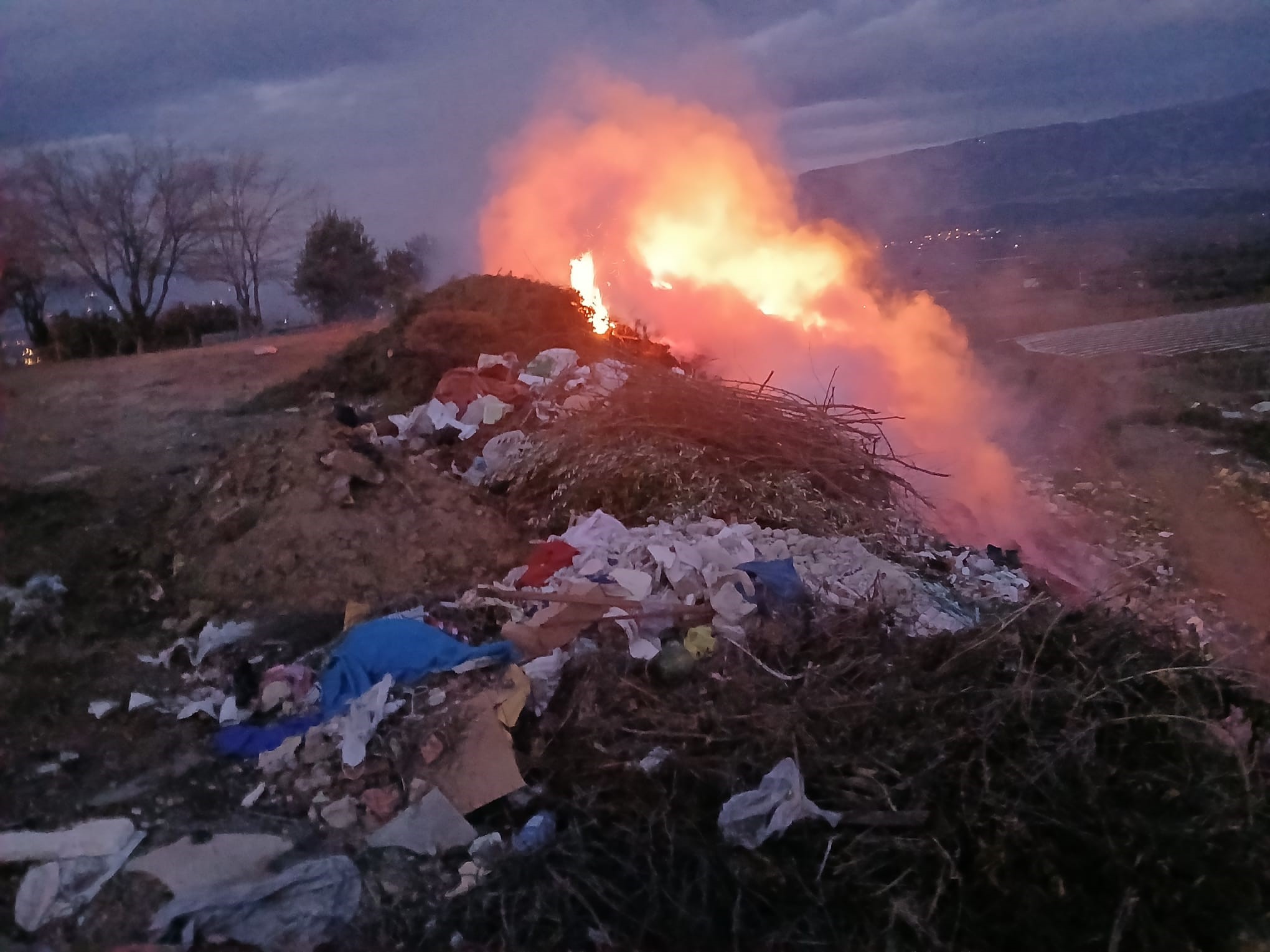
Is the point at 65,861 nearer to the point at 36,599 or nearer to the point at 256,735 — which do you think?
the point at 256,735

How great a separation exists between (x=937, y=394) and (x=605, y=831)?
25.1 ft

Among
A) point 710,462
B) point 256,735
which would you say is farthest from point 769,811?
point 710,462

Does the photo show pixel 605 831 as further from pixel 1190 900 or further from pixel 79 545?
pixel 79 545

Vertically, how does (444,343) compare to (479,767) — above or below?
above

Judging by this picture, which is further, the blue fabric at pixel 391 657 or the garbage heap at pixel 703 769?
the blue fabric at pixel 391 657

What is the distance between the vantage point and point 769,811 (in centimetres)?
312

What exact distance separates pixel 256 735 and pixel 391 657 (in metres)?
0.65

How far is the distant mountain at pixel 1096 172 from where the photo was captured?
37.3m

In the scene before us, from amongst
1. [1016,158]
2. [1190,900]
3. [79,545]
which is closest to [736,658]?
[1190,900]

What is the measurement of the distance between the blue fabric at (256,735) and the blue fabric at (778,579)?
2152mm

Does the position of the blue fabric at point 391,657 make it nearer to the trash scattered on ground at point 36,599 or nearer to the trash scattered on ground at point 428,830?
the trash scattered on ground at point 428,830

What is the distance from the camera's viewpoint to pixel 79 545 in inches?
229

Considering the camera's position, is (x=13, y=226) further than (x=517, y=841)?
Yes

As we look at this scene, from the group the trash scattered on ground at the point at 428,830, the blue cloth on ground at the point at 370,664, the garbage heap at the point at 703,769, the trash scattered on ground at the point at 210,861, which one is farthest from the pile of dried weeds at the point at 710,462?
the trash scattered on ground at the point at 210,861
